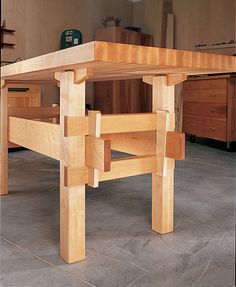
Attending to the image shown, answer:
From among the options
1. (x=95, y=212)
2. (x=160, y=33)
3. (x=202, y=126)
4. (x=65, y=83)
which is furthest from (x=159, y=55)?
(x=160, y=33)

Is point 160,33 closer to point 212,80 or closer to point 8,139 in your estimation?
point 212,80

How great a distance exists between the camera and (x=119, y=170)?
1.21m

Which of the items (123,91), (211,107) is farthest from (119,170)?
(123,91)

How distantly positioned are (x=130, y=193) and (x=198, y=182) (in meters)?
0.51

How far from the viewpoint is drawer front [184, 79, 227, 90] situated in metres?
3.58

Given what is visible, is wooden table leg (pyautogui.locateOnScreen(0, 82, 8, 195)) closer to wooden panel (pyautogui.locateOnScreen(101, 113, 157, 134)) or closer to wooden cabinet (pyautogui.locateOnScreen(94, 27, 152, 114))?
wooden panel (pyautogui.locateOnScreen(101, 113, 157, 134))

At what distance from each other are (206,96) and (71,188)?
2.96 meters

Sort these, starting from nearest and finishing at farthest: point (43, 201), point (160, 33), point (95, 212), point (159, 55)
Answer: point (159, 55), point (95, 212), point (43, 201), point (160, 33)

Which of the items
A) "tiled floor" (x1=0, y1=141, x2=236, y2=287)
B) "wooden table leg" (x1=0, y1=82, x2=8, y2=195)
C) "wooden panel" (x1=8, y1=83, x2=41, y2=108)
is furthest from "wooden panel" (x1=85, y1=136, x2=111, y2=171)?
"wooden panel" (x1=8, y1=83, x2=41, y2=108)

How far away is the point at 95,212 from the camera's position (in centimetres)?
163

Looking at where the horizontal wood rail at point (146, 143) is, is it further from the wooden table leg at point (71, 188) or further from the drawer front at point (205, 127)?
the drawer front at point (205, 127)

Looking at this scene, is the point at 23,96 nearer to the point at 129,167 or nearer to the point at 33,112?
the point at 33,112

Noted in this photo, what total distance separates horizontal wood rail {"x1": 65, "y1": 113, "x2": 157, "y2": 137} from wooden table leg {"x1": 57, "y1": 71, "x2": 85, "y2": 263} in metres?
0.02

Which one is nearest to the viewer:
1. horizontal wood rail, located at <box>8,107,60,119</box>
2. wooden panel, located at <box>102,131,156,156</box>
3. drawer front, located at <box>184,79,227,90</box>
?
wooden panel, located at <box>102,131,156,156</box>
